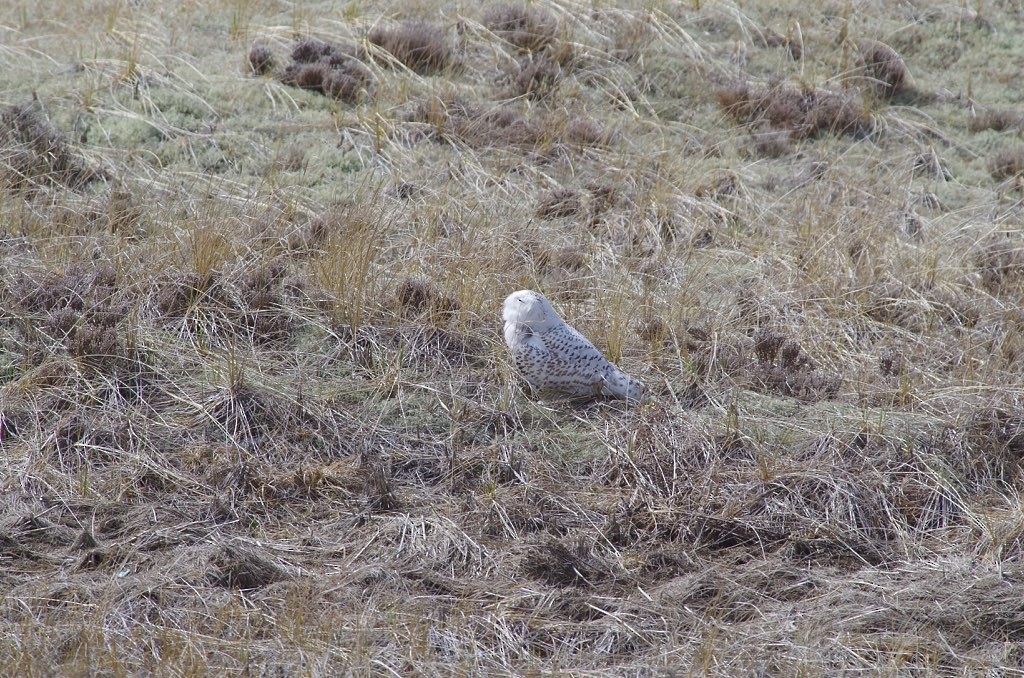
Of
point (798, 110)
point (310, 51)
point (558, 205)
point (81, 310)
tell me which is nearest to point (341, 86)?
point (310, 51)

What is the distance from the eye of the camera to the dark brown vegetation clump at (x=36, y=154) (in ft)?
23.6

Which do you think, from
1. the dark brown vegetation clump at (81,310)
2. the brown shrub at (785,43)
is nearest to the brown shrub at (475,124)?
the brown shrub at (785,43)

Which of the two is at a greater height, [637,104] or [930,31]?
[930,31]

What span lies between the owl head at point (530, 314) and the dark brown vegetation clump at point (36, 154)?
135 inches

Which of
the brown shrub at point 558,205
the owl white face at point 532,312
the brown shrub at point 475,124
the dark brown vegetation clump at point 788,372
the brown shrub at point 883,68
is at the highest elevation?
the brown shrub at point 883,68

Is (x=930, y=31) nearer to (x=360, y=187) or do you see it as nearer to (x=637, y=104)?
(x=637, y=104)

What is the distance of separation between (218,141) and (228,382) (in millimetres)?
3147

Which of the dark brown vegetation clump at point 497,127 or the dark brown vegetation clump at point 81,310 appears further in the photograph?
the dark brown vegetation clump at point 497,127

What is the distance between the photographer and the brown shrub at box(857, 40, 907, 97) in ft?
31.5

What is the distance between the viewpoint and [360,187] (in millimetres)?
7277

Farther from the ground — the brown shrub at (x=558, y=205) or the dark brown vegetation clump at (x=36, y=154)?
the brown shrub at (x=558, y=205)

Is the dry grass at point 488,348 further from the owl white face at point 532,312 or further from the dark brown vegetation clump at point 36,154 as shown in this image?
the owl white face at point 532,312

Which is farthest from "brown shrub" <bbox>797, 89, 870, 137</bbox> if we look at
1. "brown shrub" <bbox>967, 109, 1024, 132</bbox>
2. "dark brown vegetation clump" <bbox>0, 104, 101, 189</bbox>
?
"dark brown vegetation clump" <bbox>0, 104, 101, 189</bbox>

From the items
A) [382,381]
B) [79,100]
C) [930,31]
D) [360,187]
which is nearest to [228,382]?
[382,381]
